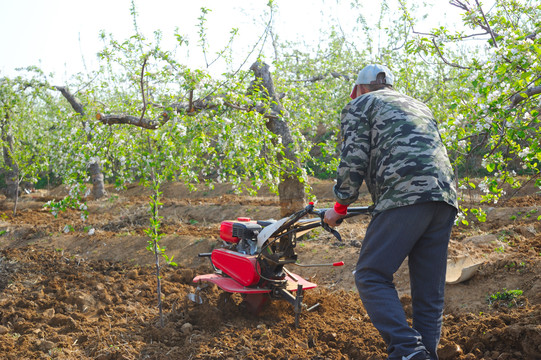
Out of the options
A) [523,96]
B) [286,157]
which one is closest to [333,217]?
[523,96]

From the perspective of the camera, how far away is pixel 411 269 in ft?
10.5

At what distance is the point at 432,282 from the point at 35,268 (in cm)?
649

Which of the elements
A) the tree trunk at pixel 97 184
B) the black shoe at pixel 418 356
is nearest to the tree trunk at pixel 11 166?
the tree trunk at pixel 97 184

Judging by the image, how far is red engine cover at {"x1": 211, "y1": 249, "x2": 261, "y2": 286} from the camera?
179 inches

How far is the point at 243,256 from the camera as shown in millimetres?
4668

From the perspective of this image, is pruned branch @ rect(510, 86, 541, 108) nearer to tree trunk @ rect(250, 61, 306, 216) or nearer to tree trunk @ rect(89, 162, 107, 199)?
tree trunk @ rect(250, 61, 306, 216)

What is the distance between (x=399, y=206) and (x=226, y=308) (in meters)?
2.53

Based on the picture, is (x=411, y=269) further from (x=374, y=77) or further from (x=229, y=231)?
(x=229, y=231)

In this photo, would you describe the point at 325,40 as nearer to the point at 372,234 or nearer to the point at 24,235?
the point at 24,235

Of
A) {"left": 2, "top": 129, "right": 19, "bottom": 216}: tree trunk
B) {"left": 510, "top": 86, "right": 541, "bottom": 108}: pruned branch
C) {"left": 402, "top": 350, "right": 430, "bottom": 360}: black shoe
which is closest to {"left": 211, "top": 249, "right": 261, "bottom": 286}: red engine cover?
Result: {"left": 402, "top": 350, "right": 430, "bottom": 360}: black shoe

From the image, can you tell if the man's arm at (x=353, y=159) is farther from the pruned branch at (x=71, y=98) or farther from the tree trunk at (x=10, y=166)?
the pruned branch at (x=71, y=98)

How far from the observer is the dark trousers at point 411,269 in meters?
2.92

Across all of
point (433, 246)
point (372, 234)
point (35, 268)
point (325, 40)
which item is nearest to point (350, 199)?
point (372, 234)

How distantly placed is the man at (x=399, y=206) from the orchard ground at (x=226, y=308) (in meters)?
0.79
